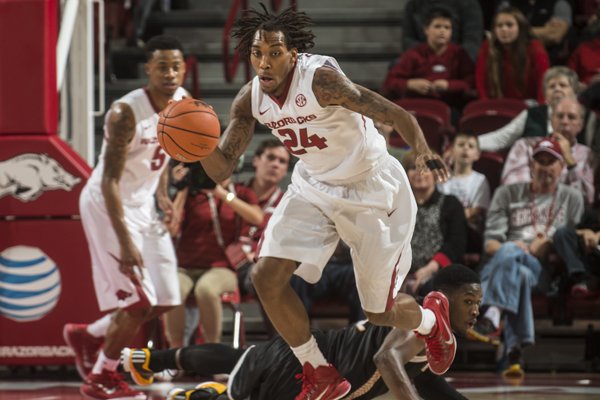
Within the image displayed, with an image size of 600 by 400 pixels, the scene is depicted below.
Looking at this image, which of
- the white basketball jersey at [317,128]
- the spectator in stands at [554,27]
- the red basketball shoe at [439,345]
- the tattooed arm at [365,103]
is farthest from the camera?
the spectator in stands at [554,27]

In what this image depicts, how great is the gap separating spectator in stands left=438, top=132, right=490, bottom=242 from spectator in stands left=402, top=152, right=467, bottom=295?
14.9 inches

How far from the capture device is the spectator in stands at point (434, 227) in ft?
24.5

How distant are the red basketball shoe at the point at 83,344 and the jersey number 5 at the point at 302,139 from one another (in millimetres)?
2439

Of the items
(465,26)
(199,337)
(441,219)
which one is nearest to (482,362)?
(441,219)

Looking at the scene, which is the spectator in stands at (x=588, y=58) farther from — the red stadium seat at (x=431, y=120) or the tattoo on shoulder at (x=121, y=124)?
the tattoo on shoulder at (x=121, y=124)

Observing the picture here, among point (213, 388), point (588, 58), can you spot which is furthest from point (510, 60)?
point (213, 388)

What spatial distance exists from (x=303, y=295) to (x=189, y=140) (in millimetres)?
2805

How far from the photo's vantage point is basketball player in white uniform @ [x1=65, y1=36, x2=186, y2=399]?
6.36m

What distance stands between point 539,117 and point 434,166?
4.17 m

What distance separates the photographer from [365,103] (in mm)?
4719

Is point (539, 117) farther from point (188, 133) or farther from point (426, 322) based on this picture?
point (188, 133)

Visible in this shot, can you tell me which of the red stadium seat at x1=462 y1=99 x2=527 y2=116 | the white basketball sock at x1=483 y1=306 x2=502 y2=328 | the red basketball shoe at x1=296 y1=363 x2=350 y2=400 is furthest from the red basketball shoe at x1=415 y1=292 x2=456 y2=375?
the red stadium seat at x1=462 y1=99 x2=527 y2=116

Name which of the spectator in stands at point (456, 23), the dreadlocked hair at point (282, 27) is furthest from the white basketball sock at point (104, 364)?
the spectator in stands at point (456, 23)

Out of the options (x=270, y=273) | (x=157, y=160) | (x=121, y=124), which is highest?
(x=121, y=124)
